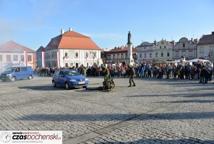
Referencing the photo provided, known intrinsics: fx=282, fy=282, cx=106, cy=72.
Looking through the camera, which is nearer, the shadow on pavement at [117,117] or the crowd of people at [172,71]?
the shadow on pavement at [117,117]

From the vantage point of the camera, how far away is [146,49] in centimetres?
9812

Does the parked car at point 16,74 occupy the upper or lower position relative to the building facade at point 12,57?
lower

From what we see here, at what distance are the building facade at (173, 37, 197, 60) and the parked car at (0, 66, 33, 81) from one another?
2326 inches

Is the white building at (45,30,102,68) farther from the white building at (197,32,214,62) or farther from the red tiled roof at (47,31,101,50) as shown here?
the white building at (197,32,214,62)

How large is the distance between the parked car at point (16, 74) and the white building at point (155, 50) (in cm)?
6259

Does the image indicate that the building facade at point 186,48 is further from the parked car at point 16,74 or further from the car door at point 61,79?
the car door at point 61,79

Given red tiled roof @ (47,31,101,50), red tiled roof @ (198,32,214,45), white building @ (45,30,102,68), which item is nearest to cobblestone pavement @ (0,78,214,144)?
red tiled roof @ (198,32,214,45)

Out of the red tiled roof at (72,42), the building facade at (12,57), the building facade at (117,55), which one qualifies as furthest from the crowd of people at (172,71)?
the building facade at (117,55)

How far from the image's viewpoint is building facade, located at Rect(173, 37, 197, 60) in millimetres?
85375

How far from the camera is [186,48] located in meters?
86.8

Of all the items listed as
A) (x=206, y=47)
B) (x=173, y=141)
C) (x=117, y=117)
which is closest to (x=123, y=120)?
→ (x=117, y=117)

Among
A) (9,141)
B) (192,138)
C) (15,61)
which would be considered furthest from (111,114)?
(15,61)

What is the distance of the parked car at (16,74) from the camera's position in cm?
3312

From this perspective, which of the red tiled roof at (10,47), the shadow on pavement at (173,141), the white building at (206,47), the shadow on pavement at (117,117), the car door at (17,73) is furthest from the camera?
the white building at (206,47)
